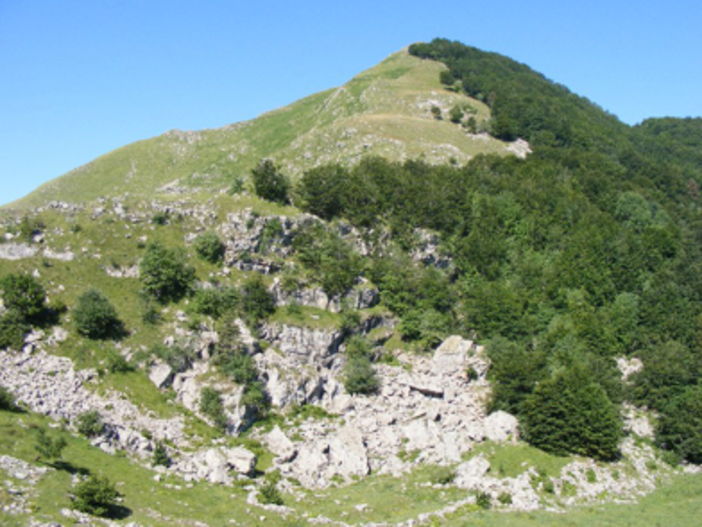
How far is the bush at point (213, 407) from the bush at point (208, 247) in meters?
19.6

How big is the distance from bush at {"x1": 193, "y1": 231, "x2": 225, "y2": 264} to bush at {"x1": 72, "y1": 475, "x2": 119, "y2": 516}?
122 ft

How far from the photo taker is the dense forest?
57750mm

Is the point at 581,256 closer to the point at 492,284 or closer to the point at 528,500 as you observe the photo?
the point at 492,284

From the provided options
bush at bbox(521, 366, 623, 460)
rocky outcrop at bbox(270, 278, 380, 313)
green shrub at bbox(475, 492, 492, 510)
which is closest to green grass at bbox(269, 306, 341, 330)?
rocky outcrop at bbox(270, 278, 380, 313)

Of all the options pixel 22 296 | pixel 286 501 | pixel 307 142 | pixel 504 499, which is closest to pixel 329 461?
pixel 286 501

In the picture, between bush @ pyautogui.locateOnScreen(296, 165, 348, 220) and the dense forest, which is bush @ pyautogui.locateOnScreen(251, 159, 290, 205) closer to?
the dense forest

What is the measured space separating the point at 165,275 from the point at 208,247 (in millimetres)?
7753

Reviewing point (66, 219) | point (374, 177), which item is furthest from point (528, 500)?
point (66, 219)

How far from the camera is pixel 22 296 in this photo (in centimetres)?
5559

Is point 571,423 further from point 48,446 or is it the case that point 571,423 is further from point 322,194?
point 322,194

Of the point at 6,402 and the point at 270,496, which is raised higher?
the point at 6,402

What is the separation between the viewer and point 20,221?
65.4 meters

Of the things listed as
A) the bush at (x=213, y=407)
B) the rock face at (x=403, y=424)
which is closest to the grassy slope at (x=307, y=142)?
the rock face at (x=403, y=424)

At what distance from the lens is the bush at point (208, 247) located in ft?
227
